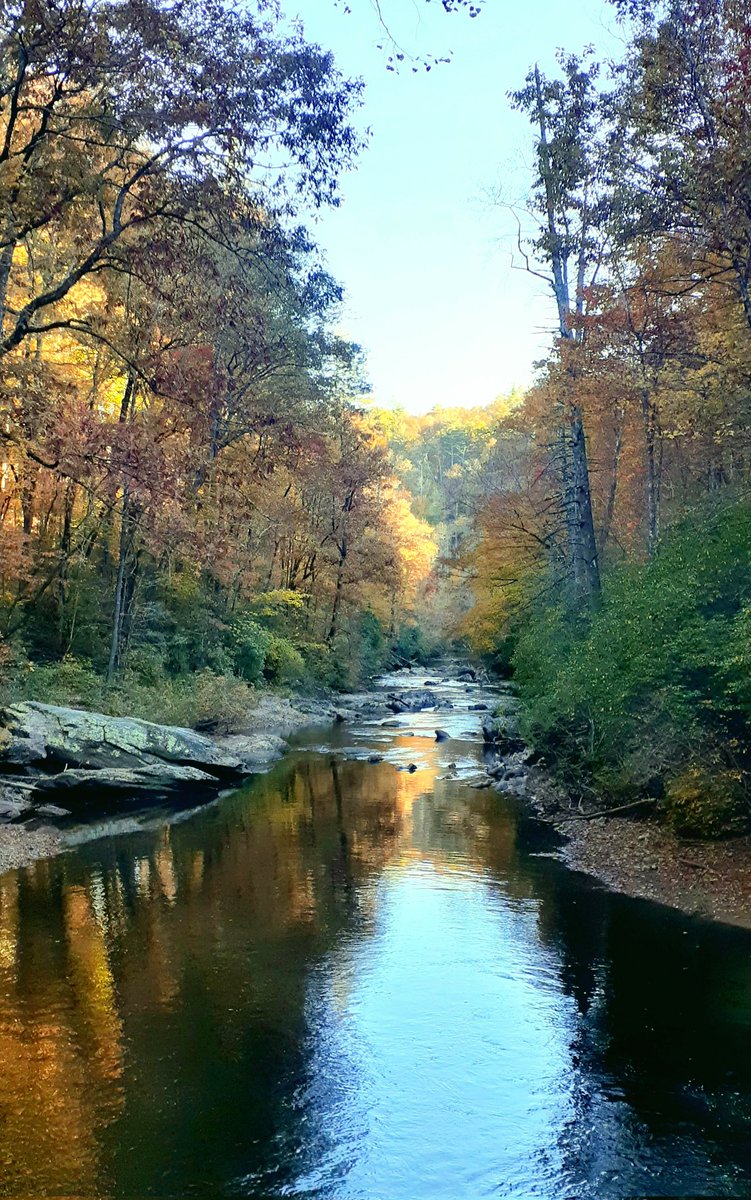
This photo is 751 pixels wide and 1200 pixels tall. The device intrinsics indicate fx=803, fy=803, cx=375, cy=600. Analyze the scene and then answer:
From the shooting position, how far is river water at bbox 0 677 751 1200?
5.66 meters

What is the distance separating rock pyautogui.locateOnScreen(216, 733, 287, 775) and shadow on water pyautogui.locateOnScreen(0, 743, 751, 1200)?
359 inches

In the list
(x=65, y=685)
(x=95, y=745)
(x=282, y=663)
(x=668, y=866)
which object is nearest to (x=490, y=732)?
(x=282, y=663)

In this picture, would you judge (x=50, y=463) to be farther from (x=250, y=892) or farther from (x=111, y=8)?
(x=250, y=892)

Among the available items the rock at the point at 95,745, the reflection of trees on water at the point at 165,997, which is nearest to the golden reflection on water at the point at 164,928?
the reflection of trees on water at the point at 165,997

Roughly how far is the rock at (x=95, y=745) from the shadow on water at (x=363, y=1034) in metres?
4.29

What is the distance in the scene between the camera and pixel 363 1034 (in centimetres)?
755

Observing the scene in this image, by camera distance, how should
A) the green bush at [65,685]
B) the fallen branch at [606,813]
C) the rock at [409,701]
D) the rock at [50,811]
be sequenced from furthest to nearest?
1. the rock at [409,701]
2. the green bush at [65,685]
3. the rock at [50,811]
4. the fallen branch at [606,813]

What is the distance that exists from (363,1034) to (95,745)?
11582mm

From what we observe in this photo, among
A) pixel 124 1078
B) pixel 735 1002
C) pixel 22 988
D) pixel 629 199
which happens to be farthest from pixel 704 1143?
pixel 629 199

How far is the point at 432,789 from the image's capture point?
18.4m

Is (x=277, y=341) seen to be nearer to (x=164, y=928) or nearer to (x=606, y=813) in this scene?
(x=606, y=813)

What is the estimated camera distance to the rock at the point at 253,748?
22234 millimetres

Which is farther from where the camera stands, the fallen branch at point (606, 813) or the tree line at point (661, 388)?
the fallen branch at point (606, 813)

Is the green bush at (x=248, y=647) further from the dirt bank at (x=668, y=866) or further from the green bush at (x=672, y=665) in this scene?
the dirt bank at (x=668, y=866)
